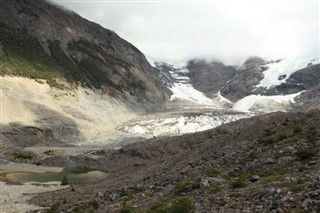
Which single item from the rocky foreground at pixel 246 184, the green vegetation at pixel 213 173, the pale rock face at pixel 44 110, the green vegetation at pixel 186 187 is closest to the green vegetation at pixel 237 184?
the rocky foreground at pixel 246 184

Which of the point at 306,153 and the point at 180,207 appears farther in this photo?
the point at 306,153

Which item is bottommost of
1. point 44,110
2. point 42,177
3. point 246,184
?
point 42,177

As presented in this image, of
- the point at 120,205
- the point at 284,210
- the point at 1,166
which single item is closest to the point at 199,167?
the point at 120,205

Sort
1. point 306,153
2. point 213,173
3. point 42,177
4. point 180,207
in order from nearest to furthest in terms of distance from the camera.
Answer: point 180,207, point 306,153, point 213,173, point 42,177

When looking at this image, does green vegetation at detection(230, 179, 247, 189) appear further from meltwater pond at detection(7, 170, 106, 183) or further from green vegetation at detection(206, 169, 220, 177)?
meltwater pond at detection(7, 170, 106, 183)

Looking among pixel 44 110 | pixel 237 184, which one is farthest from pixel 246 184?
pixel 44 110

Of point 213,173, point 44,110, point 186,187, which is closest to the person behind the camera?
point 186,187

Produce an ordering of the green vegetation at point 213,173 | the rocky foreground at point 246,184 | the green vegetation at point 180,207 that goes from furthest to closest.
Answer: the green vegetation at point 213,173 < the green vegetation at point 180,207 < the rocky foreground at point 246,184

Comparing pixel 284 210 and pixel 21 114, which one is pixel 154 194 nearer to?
pixel 284 210

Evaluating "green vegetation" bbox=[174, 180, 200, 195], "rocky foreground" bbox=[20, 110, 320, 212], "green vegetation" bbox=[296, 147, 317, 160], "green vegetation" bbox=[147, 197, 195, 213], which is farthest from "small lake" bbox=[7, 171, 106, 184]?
"green vegetation" bbox=[147, 197, 195, 213]

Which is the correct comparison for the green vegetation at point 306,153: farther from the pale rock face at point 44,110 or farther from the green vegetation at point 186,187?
the pale rock face at point 44,110

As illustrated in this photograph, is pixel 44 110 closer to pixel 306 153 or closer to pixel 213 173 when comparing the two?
pixel 213 173

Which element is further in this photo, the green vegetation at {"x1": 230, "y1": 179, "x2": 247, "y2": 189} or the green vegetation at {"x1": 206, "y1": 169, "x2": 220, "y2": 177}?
the green vegetation at {"x1": 206, "y1": 169, "x2": 220, "y2": 177}
